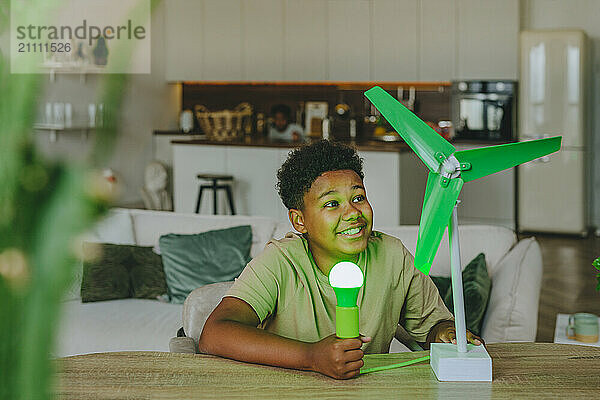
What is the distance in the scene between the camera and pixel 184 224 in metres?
4.03

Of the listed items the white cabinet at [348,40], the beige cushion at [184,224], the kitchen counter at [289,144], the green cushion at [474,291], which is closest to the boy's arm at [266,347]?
the green cushion at [474,291]

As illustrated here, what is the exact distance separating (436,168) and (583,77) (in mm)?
6294

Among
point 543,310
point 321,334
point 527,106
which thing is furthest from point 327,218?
point 527,106

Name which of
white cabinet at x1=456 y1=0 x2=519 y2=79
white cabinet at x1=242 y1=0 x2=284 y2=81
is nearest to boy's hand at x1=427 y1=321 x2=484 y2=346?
white cabinet at x1=456 y1=0 x2=519 y2=79

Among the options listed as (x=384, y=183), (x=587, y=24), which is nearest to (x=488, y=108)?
(x=587, y=24)

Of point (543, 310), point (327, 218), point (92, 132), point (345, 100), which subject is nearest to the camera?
point (92, 132)

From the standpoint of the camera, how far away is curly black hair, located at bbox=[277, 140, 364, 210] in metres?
1.74

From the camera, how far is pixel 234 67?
28.2 ft

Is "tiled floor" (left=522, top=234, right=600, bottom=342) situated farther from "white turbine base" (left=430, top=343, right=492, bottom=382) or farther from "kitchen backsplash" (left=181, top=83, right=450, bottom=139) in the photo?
"white turbine base" (left=430, top=343, right=492, bottom=382)

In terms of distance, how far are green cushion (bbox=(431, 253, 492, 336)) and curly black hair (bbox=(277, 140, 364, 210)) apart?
1.01m

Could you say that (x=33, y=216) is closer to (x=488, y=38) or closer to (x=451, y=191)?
(x=451, y=191)

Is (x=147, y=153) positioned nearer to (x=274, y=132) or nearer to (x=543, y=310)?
(x=274, y=132)

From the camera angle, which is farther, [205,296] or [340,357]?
[205,296]

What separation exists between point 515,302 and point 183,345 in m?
1.23
